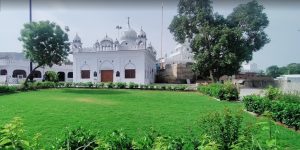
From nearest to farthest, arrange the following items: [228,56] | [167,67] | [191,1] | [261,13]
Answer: [228,56], [191,1], [261,13], [167,67]

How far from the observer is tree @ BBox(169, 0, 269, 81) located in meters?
26.8

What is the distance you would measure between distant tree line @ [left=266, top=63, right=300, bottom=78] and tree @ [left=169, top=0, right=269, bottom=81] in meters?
33.8

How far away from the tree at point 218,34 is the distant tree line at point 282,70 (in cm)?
3382

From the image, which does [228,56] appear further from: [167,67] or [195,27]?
[167,67]

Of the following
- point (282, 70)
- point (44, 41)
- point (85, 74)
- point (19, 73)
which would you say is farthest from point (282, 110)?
point (282, 70)

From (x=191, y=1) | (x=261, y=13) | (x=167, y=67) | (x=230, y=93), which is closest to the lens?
(x=230, y=93)

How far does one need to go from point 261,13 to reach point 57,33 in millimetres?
22195

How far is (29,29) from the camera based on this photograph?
2431cm

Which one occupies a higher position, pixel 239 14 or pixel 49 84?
pixel 239 14

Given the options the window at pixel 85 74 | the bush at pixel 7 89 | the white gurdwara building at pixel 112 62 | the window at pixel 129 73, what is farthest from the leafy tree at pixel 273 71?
the bush at pixel 7 89

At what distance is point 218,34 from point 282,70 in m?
42.9

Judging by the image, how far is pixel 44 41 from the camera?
24281 mm

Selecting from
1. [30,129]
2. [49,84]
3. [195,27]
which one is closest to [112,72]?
[49,84]

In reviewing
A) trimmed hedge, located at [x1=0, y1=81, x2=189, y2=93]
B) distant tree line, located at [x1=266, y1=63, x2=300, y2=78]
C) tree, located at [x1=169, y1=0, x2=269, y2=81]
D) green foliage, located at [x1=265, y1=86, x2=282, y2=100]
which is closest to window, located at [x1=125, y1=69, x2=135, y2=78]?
trimmed hedge, located at [x1=0, y1=81, x2=189, y2=93]
